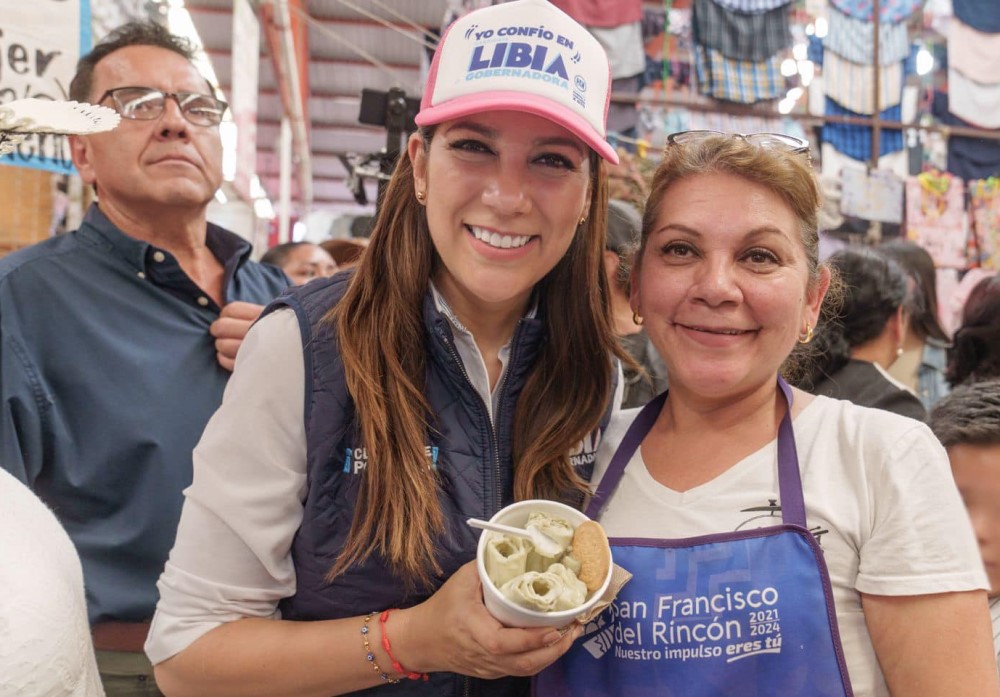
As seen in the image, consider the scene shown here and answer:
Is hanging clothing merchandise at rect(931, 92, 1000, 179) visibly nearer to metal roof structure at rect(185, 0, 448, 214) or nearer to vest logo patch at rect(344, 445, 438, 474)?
metal roof structure at rect(185, 0, 448, 214)

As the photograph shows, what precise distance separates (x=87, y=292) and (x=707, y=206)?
1.44 metres

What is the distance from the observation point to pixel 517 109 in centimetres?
131

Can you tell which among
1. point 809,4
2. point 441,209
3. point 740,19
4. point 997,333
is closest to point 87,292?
point 441,209

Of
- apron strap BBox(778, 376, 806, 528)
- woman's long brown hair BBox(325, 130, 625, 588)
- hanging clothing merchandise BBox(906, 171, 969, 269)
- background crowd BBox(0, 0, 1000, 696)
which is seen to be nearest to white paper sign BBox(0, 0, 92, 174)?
background crowd BBox(0, 0, 1000, 696)

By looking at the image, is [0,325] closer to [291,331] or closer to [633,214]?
[291,331]

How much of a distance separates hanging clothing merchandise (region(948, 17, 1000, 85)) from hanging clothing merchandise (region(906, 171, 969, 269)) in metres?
1.02

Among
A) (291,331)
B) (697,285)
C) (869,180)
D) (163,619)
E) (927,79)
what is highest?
(927,79)

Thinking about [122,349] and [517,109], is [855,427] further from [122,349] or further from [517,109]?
[122,349]

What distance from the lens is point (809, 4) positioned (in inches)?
284

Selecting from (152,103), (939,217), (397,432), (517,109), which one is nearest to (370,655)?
(397,432)

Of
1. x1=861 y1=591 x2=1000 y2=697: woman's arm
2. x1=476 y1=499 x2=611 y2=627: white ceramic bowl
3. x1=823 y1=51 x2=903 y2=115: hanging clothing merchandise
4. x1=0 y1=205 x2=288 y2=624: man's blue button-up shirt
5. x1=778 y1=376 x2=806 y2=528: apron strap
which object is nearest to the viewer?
x1=476 y1=499 x2=611 y2=627: white ceramic bowl

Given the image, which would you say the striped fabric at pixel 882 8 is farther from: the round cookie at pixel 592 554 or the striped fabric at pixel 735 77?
the round cookie at pixel 592 554

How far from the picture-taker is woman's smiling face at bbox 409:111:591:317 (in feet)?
4.44

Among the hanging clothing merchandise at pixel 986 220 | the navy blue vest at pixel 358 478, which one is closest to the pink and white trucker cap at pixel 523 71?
the navy blue vest at pixel 358 478
